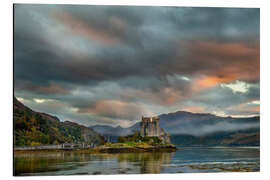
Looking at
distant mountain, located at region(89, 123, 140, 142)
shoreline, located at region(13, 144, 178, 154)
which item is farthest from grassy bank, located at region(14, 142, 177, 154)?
distant mountain, located at region(89, 123, 140, 142)

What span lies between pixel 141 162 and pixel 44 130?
3.00 meters

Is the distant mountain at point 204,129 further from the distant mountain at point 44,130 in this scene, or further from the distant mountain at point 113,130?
the distant mountain at point 44,130

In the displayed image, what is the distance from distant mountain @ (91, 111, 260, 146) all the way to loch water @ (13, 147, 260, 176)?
29 cm

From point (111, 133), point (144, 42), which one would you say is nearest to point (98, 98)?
point (111, 133)

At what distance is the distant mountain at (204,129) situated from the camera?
35.1ft

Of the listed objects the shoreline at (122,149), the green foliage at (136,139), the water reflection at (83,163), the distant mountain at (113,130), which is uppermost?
the distant mountain at (113,130)

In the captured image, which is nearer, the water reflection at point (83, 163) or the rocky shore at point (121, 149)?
the water reflection at point (83, 163)

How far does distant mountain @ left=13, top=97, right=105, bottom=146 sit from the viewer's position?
9.80m

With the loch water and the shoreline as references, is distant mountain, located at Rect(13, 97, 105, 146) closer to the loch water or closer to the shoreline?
the shoreline

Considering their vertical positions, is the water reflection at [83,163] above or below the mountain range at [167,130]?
below

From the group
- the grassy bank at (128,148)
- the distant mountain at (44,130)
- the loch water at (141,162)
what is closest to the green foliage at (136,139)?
the grassy bank at (128,148)

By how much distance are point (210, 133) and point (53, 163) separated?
4986 mm

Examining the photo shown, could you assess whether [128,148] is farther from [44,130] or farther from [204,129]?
[44,130]

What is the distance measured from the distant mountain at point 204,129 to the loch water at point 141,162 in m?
0.29
